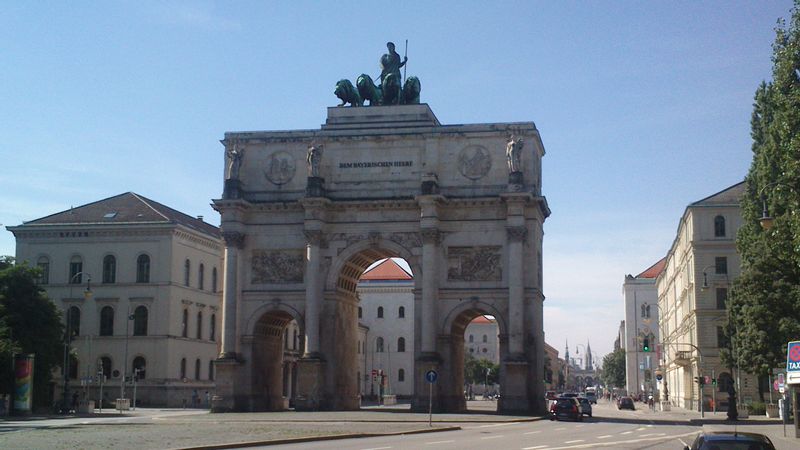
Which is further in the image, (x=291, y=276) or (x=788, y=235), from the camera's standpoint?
(x=291, y=276)

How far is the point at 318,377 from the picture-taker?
5975 centimetres

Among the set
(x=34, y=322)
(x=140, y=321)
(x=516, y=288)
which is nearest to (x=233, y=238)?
(x=34, y=322)

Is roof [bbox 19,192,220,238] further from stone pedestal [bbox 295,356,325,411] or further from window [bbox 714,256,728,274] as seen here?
window [bbox 714,256,728,274]

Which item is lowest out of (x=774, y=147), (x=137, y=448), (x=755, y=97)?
(x=137, y=448)

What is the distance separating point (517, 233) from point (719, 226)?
2907 cm

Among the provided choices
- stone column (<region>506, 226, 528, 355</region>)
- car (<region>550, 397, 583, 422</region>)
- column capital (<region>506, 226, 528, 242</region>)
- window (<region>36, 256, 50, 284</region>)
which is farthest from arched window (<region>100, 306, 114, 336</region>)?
car (<region>550, 397, 583, 422</region>)

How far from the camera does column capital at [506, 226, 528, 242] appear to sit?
59.2 metres

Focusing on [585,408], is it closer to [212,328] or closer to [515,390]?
[515,390]

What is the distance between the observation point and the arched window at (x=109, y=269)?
8196 cm

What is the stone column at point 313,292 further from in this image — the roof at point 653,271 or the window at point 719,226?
the roof at point 653,271

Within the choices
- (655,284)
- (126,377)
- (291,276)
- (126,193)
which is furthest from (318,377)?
(655,284)

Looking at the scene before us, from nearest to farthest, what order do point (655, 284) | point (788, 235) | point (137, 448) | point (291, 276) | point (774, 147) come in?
point (137, 448) < point (788, 235) < point (774, 147) < point (291, 276) < point (655, 284)

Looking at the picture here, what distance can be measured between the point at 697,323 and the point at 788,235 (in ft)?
164

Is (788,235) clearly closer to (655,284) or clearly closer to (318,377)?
(318,377)
